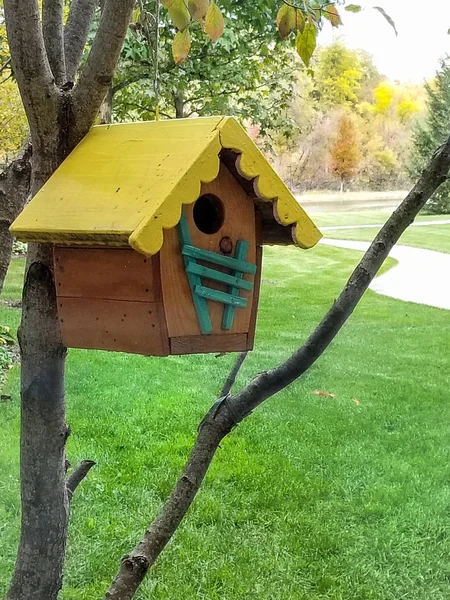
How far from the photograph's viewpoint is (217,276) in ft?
3.17

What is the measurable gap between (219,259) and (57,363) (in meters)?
0.26

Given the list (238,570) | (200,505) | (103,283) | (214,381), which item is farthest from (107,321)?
(214,381)

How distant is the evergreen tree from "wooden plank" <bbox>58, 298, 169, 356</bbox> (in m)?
13.7

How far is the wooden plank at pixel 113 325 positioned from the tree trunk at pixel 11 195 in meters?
0.16

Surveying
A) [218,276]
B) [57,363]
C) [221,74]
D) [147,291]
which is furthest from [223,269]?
[221,74]

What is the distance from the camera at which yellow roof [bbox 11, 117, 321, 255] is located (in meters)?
0.80

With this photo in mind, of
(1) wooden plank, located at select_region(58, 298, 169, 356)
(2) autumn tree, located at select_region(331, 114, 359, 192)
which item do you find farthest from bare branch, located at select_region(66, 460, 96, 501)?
(2) autumn tree, located at select_region(331, 114, 359, 192)

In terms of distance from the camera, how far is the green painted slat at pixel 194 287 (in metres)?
0.94

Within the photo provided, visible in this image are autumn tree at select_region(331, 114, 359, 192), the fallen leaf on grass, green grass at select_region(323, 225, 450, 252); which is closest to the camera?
the fallen leaf on grass

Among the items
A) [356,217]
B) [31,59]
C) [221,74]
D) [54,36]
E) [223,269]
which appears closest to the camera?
[31,59]

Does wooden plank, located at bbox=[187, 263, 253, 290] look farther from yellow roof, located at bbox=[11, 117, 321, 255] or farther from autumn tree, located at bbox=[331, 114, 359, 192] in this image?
autumn tree, located at bbox=[331, 114, 359, 192]

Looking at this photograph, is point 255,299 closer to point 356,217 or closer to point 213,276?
point 213,276

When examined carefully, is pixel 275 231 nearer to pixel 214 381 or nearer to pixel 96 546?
pixel 96 546

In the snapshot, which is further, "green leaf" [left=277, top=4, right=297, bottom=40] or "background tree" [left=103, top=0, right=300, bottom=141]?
"background tree" [left=103, top=0, right=300, bottom=141]
